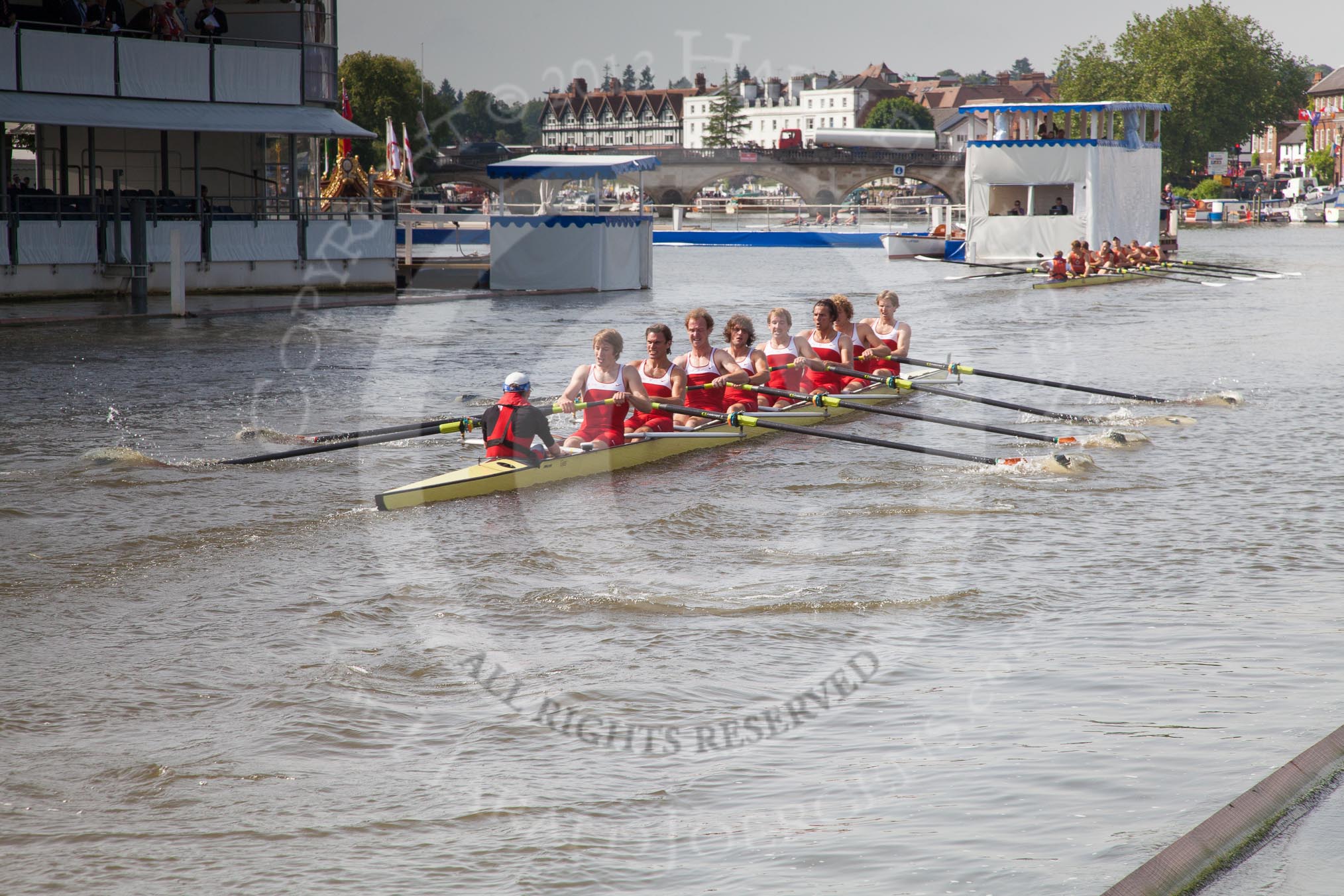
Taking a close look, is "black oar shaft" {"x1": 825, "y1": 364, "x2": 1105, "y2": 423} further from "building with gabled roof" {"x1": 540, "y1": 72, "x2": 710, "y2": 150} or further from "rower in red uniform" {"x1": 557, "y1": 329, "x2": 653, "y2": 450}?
"building with gabled roof" {"x1": 540, "y1": 72, "x2": 710, "y2": 150}

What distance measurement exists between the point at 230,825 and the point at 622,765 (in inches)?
59.5

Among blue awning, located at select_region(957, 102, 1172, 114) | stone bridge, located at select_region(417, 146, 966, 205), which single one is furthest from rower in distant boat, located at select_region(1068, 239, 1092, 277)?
stone bridge, located at select_region(417, 146, 966, 205)

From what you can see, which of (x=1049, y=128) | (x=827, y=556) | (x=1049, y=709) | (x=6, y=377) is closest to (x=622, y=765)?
(x=1049, y=709)

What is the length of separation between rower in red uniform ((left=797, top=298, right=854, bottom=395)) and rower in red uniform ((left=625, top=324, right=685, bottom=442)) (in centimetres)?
283

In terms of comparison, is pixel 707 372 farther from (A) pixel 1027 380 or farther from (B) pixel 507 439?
(A) pixel 1027 380

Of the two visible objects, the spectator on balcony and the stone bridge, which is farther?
the stone bridge

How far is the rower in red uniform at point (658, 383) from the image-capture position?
12.2 meters

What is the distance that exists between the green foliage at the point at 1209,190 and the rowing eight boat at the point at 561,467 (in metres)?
88.5

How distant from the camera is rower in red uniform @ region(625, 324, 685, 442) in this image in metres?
12.2

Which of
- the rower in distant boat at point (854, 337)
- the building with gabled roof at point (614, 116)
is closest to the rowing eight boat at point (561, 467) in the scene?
the rower in distant boat at point (854, 337)

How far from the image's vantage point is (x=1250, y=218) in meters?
90.9

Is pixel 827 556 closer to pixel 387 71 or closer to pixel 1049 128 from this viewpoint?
pixel 1049 128

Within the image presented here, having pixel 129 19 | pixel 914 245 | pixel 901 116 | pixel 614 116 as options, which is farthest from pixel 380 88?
pixel 901 116

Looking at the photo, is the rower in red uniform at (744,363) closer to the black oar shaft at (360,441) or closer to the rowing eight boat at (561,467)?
the rowing eight boat at (561,467)
